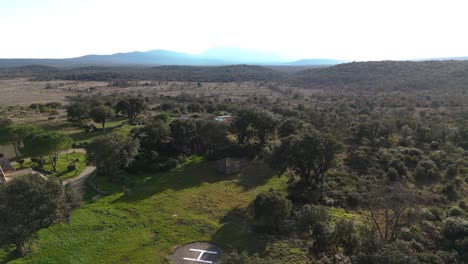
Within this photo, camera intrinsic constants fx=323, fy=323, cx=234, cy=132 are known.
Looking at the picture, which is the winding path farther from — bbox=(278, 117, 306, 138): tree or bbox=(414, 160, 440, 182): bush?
bbox=(414, 160, 440, 182): bush

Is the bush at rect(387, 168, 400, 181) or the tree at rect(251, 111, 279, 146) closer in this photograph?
the bush at rect(387, 168, 400, 181)

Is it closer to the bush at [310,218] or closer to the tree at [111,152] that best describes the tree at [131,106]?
the tree at [111,152]

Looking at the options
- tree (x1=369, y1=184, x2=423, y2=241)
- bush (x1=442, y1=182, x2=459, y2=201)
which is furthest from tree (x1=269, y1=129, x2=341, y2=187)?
bush (x1=442, y1=182, x2=459, y2=201)

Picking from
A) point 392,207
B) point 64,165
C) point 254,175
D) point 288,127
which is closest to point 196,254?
point 392,207

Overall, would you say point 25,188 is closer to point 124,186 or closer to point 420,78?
point 124,186

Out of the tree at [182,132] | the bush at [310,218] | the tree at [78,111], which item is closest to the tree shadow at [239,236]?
the bush at [310,218]

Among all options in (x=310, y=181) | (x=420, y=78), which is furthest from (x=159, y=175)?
(x=420, y=78)

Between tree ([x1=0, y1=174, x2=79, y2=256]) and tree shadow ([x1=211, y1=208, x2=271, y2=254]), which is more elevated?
tree ([x1=0, y1=174, x2=79, y2=256])
